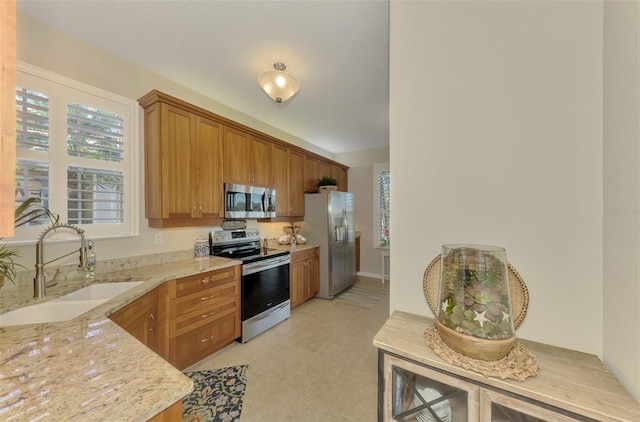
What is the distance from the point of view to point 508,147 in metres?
1.04

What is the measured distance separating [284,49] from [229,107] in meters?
1.38

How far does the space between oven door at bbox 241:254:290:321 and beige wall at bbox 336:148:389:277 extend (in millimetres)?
2444

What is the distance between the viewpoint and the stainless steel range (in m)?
2.46

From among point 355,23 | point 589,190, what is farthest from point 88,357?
point 355,23

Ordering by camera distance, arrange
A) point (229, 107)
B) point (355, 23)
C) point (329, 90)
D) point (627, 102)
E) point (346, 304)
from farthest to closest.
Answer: point (346, 304), point (229, 107), point (329, 90), point (355, 23), point (627, 102)

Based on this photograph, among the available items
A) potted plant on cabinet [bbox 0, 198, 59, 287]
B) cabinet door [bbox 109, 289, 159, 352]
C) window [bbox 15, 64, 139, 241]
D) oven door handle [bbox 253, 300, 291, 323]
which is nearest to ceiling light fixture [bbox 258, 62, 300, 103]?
window [bbox 15, 64, 139, 241]

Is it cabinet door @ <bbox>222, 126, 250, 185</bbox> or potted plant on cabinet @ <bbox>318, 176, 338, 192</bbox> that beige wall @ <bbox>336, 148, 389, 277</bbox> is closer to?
potted plant on cabinet @ <bbox>318, 176, 338, 192</bbox>

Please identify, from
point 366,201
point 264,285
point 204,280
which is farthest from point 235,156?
point 366,201

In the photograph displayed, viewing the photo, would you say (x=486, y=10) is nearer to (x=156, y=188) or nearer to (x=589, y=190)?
(x=589, y=190)

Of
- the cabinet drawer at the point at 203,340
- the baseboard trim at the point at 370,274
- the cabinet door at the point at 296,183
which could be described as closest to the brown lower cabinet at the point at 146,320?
the cabinet drawer at the point at 203,340

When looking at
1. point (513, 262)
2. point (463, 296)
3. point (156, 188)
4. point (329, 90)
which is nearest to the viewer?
point (463, 296)

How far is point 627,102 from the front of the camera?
0.76 meters

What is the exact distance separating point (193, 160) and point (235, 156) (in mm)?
527

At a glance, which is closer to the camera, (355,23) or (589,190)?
(589,190)
